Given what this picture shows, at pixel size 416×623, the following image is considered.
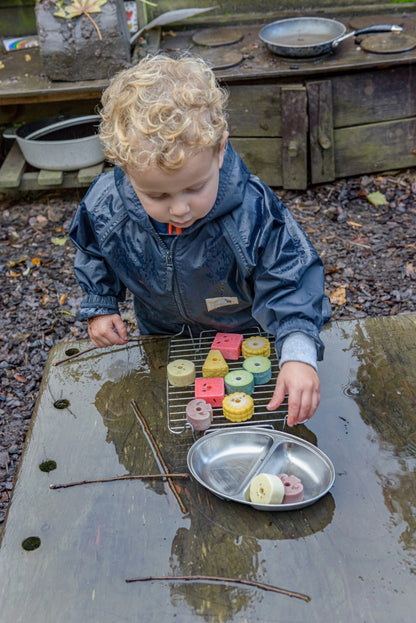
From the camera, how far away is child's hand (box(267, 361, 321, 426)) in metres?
1.46

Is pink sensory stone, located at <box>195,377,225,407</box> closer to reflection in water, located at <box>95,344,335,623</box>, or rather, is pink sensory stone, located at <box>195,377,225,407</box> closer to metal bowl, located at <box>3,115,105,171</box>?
reflection in water, located at <box>95,344,335,623</box>

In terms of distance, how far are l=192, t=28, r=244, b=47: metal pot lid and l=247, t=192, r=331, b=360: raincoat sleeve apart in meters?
2.51

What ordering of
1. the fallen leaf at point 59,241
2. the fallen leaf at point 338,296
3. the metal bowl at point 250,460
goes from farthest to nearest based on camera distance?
the fallen leaf at point 59,241, the fallen leaf at point 338,296, the metal bowl at point 250,460

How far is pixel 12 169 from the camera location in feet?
13.2

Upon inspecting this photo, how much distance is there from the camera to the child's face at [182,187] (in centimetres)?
137

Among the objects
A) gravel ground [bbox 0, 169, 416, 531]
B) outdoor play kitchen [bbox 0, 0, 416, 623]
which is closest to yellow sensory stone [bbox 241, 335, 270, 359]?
outdoor play kitchen [bbox 0, 0, 416, 623]

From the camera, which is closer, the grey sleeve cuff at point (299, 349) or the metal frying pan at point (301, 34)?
the grey sleeve cuff at point (299, 349)

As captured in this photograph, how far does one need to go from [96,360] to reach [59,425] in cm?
27

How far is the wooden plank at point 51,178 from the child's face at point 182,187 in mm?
2586

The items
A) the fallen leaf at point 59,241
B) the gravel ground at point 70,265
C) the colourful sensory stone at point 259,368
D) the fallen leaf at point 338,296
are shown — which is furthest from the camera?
the fallen leaf at point 59,241

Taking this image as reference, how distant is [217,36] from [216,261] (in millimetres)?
2685

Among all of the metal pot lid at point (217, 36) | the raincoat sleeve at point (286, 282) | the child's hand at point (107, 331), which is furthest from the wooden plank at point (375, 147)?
the child's hand at point (107, 331)

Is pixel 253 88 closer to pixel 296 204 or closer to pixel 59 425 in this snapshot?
pixel 296 204

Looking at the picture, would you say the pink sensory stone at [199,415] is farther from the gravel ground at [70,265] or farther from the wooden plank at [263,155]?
the wooden plank at [263,155]
